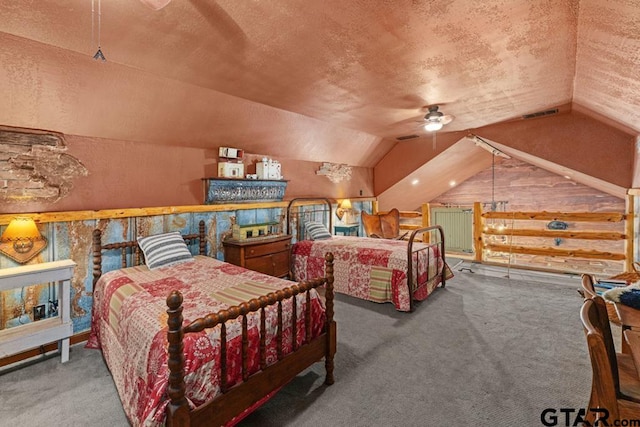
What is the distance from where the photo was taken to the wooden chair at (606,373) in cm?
108

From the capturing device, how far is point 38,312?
112 inches

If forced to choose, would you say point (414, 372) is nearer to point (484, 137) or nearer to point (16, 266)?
point (16, 266)

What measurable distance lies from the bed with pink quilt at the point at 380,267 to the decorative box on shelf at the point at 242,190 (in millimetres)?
947

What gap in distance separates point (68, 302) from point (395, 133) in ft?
17.8

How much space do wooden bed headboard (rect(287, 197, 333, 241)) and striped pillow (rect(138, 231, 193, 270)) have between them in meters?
2.03

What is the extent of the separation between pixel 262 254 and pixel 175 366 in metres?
2.62

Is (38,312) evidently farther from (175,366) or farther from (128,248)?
(175,366)

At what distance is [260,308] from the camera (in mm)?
1887

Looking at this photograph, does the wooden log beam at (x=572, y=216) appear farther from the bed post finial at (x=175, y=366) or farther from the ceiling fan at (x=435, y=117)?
the bed post finial at (x=175, y=366)

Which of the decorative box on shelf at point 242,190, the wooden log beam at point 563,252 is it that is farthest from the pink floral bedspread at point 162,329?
the wooden log beam at point 563,252

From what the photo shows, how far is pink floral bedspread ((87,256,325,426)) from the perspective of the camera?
163 centimetres

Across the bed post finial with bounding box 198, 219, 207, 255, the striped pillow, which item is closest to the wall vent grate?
the bed post finial with bounding box 198, 219, 207, 255

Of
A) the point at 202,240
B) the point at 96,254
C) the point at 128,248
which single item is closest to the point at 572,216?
the point at 202,240

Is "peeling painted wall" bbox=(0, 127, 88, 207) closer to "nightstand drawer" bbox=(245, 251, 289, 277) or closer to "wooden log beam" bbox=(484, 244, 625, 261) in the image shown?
"nightstand drawer" bbox=(245, 251, 289, 277)
